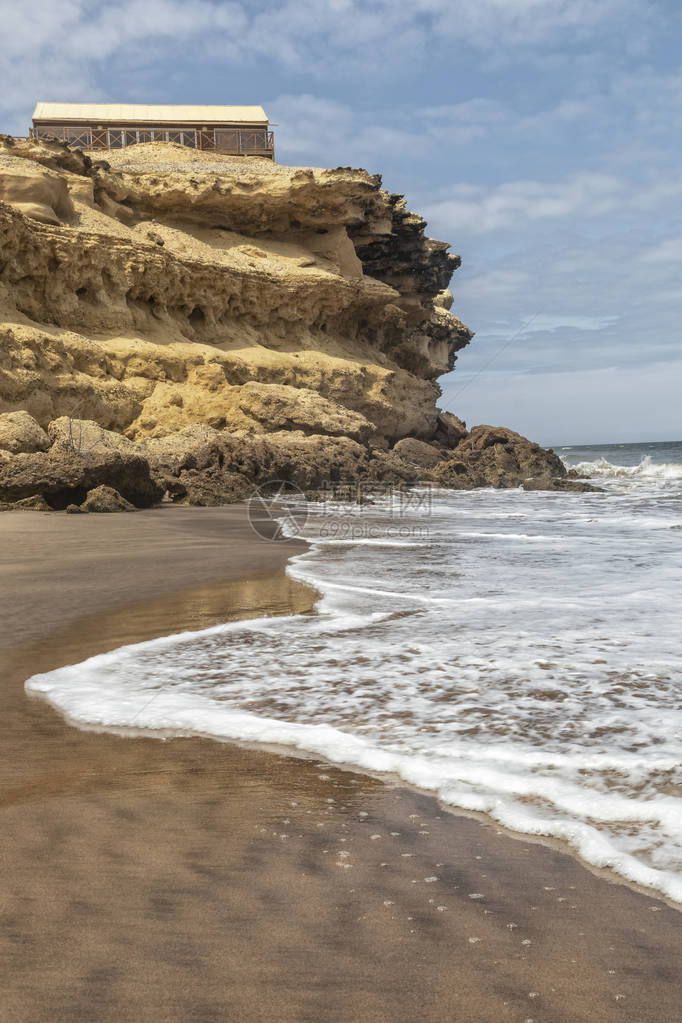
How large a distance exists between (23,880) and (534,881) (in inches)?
41.5

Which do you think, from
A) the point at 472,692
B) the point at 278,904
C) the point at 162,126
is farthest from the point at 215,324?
the point at 278,904

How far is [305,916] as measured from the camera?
1422 mm

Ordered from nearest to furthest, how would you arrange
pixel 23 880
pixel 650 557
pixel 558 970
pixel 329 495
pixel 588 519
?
pixel 558 970
pixel 23 880
pixel 650 557
pixel 588 519
pixel 329 495

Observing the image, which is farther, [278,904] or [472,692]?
[472,692]

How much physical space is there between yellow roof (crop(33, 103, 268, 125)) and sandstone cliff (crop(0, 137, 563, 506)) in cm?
417

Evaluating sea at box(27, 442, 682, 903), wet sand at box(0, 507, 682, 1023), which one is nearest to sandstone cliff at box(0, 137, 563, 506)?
sea at box(27, 442, 682, 903)

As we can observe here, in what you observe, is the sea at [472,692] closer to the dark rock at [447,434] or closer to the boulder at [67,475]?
the boulder at [67,475]

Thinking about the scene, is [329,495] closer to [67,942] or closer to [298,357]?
[298,357]

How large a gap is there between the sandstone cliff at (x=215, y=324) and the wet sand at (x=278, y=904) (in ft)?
29.0

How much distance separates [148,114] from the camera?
29922 mm

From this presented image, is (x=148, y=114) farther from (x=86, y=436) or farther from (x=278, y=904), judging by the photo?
(x=278, y=904)

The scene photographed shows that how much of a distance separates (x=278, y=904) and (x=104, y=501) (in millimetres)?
9278

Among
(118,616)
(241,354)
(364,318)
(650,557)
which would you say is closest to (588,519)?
(650,557)

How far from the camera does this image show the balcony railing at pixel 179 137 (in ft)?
94.3
